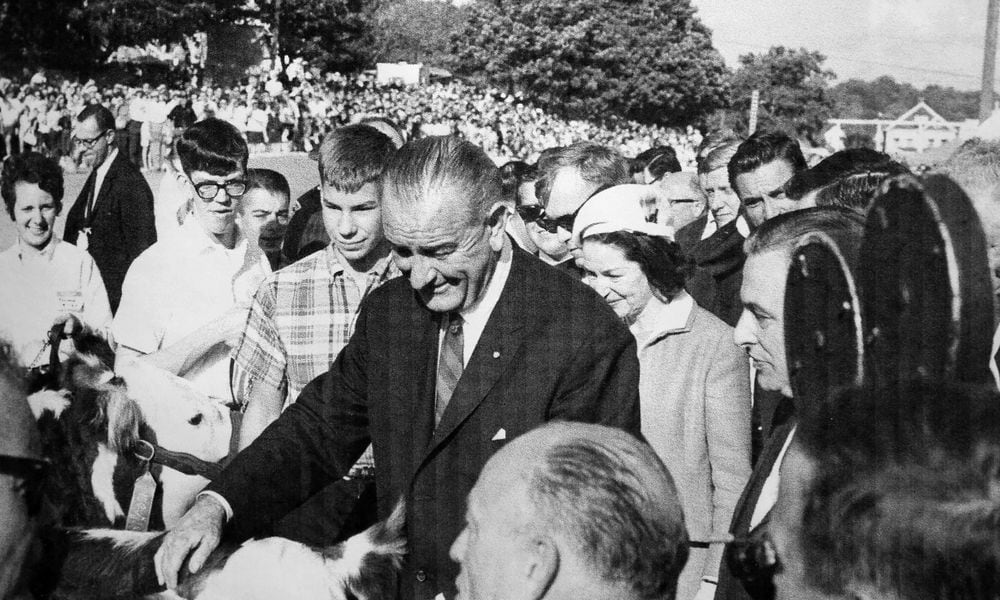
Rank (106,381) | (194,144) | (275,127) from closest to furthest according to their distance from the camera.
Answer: (106,381) → (194,144) → (275,127)

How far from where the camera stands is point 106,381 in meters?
2.83

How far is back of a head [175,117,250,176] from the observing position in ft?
13.0

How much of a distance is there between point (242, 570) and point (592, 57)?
1317cm

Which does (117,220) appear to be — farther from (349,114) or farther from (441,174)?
(349,114)

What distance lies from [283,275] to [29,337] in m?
0.79

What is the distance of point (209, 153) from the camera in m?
3.96

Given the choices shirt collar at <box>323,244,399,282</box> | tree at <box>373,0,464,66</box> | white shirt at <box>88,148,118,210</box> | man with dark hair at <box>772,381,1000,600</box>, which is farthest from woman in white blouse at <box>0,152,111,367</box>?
tree at <box>373,0,464,66</box>

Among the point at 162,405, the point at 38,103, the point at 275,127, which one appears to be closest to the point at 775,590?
the point at 162,405

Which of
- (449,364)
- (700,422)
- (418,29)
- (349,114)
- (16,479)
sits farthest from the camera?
(349,114)

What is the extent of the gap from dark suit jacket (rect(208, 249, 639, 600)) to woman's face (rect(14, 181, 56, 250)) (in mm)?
2019

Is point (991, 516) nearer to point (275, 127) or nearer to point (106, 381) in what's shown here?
point (106, 381)

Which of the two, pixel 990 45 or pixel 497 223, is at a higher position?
pixel 990 45

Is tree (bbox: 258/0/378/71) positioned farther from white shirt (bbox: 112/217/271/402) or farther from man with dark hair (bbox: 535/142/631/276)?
white shirt (bbox: 112/217/271/402)

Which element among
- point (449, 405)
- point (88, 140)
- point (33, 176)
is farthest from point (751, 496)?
point (88, 140)
